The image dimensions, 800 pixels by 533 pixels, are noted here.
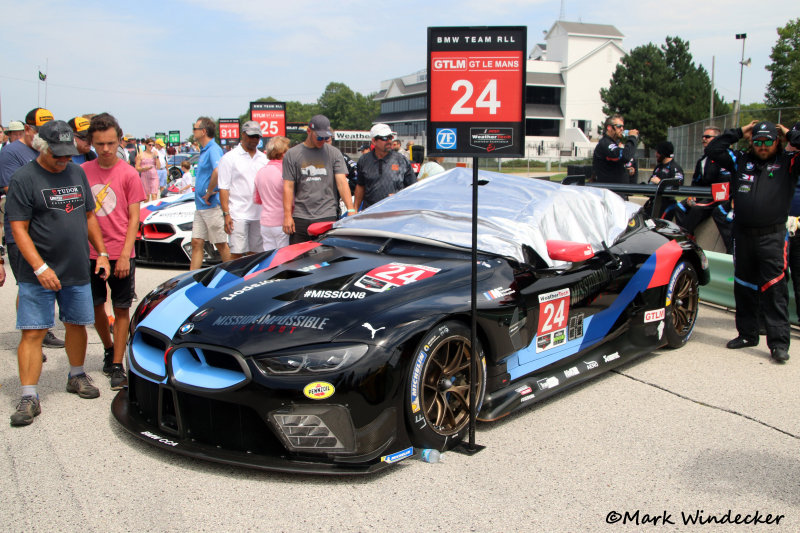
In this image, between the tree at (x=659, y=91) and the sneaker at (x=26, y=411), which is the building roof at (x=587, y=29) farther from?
the sneaker at (x=26, y=411)

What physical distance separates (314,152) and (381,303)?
3346 millimetres

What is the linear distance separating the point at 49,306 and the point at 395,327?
221 centimetres

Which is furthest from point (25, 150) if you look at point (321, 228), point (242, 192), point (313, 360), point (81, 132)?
point (313, 360)

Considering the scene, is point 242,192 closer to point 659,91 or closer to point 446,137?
point 446,137

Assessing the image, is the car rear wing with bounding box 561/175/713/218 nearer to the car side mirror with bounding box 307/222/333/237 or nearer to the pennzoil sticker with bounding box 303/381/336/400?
the car side mirror with bounding box 307/222/333/237

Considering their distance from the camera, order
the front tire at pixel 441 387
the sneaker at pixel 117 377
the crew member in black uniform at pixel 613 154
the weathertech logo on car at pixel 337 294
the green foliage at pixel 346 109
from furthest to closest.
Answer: the green foliage at pixel 346 109 < the crew member in black uniform at pixel 613 154 < the sneaker at pixel 117 377 < the weathertech logo on car at pixel 337 294 < the front tire at pixel 441 387

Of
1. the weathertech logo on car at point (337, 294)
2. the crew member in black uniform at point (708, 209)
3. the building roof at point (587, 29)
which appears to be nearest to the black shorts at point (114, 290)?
the weathertech logo on car at point (337, 294)

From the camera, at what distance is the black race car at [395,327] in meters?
3.11

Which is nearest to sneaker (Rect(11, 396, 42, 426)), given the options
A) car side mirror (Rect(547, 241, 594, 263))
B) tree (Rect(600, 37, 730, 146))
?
car side mirror (Rect(547, 241, 594, 263))

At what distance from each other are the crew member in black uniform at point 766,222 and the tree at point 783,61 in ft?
143

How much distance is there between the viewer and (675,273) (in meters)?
5.29

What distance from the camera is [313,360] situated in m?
3.10

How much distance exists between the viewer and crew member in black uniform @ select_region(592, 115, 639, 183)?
28.6ft

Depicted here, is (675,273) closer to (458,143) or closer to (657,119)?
(458,143)
